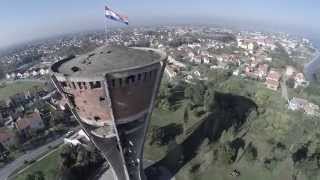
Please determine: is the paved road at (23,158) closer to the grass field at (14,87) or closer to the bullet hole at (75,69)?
the bullet hole at (75,69)

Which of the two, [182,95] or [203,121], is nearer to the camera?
[203,121]

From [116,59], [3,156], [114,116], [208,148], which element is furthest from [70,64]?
[3,156]

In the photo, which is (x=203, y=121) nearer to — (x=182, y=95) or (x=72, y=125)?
(x=182, y=95)

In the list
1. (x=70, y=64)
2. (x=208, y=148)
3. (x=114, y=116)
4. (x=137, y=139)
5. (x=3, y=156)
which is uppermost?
(x=70, y=64)

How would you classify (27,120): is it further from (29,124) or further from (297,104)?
(297,104)

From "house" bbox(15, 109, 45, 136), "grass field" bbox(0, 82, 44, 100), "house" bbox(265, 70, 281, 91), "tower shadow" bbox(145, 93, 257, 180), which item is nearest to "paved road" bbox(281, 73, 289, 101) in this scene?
"house" bbox(265, 70, 281, 91)

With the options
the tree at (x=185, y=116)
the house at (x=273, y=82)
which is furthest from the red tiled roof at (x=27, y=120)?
the house at (x=273, y=82)
